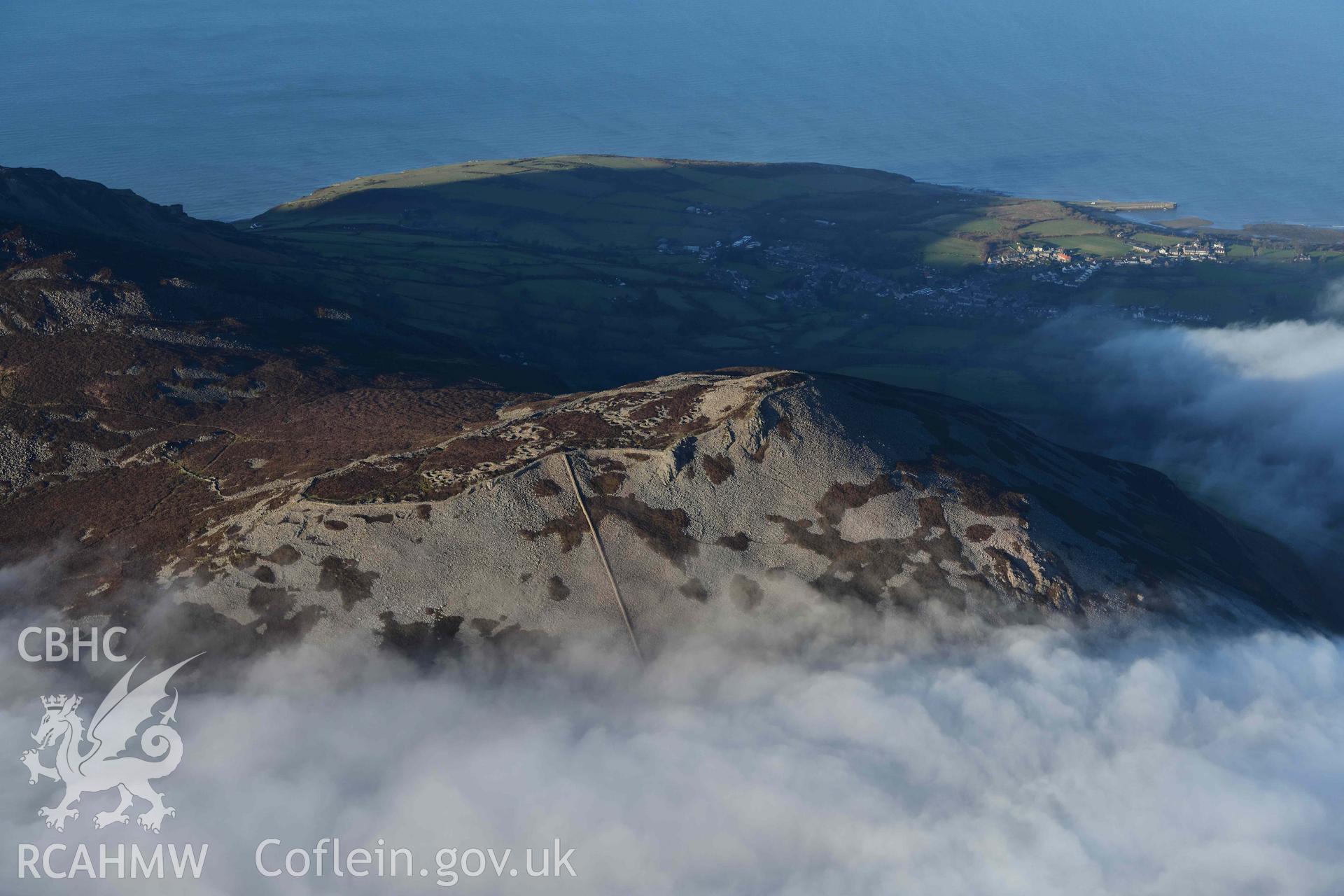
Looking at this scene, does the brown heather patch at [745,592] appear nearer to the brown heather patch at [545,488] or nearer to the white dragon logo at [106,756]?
the brown heather patch at [545,488]

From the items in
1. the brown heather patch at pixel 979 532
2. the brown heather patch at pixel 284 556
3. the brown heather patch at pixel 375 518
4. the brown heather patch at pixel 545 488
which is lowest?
the brown heather patch at pixel 284 556

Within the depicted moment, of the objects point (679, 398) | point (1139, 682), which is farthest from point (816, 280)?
point (1139, 682)

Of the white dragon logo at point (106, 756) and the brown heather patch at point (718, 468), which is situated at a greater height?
the brown heather patch at point (718, 468)

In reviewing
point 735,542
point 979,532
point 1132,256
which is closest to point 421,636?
point 735,542

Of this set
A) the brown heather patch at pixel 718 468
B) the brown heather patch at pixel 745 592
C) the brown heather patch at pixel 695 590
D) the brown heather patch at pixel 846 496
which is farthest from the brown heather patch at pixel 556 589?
the brown heather patch at pixel 846 496

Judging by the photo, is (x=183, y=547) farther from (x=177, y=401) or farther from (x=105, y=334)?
(x=105, y=334)

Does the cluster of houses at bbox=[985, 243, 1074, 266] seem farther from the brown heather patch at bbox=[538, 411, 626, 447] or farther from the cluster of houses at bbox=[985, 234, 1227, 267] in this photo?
the brown heather patch at bbox=[538, 411, 626, 447]

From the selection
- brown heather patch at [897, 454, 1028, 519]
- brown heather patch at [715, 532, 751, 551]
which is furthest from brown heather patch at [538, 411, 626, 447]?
brown heather patch at [897, 454, 1028, 519]
